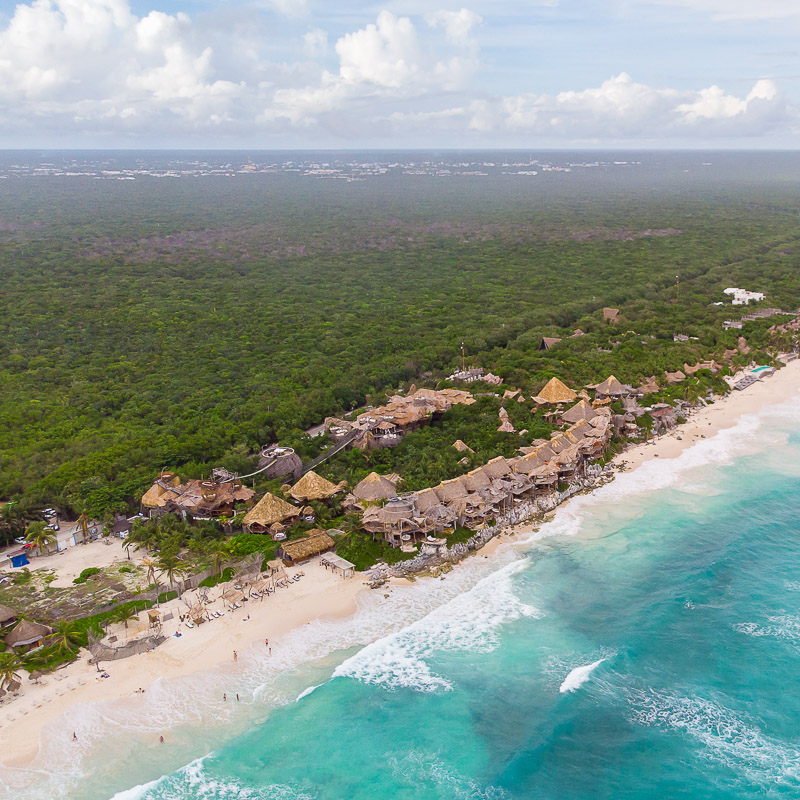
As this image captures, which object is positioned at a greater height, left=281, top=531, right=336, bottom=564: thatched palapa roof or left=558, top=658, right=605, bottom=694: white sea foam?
left=281, top=531, right=336, bottom=564: thatched palapa roof

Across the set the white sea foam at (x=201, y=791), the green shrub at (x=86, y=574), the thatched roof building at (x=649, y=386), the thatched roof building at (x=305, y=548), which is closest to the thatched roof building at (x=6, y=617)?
the green shrub at (x=86, y=574)

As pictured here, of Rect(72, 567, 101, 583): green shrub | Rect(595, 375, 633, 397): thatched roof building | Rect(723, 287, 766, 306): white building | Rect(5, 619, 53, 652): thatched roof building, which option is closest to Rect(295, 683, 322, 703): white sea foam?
Rect(5, 619, 53, 652): thatched roof building

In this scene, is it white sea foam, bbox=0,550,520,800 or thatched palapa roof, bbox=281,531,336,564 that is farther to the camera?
thatched palapa roof, bbox=281,531,336,564

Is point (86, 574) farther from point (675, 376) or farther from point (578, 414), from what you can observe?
point (675, 376)

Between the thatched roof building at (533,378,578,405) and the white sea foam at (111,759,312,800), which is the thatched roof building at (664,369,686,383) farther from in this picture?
the white sea foam at (111,759,312,800)

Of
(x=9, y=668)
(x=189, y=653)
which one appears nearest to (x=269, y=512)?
(x=189, y=653)

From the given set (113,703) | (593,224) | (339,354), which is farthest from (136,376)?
(593,224)

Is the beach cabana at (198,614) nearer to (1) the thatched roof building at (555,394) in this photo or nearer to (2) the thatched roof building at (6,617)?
(2) the thatched roof building at (6,617)
